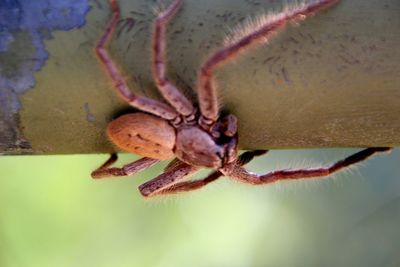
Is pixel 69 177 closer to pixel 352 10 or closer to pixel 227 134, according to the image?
pixel 227 134

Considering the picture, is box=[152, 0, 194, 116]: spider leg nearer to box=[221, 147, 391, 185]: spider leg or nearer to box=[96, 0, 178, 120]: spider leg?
box=[96, 0, 178, 120]: spider leg

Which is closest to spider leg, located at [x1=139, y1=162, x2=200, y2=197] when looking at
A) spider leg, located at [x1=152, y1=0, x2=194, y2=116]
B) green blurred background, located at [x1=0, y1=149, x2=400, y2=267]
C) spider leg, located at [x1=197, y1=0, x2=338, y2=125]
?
spider leg, located at [x1=152, y1=0, x2=194, y2=116]

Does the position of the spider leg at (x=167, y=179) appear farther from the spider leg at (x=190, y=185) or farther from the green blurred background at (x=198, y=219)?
the green blurred background at (x=198, y=219)

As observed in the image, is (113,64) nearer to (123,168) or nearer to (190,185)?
(123,168)

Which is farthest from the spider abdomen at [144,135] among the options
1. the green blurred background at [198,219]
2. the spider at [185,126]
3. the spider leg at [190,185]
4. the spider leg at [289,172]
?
the green blurred background at [198,219]

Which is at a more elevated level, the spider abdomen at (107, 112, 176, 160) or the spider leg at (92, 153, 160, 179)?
the spider abdomen at (107, 112, 176, 160)

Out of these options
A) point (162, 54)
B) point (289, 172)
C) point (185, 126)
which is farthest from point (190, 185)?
point (162, 54)
